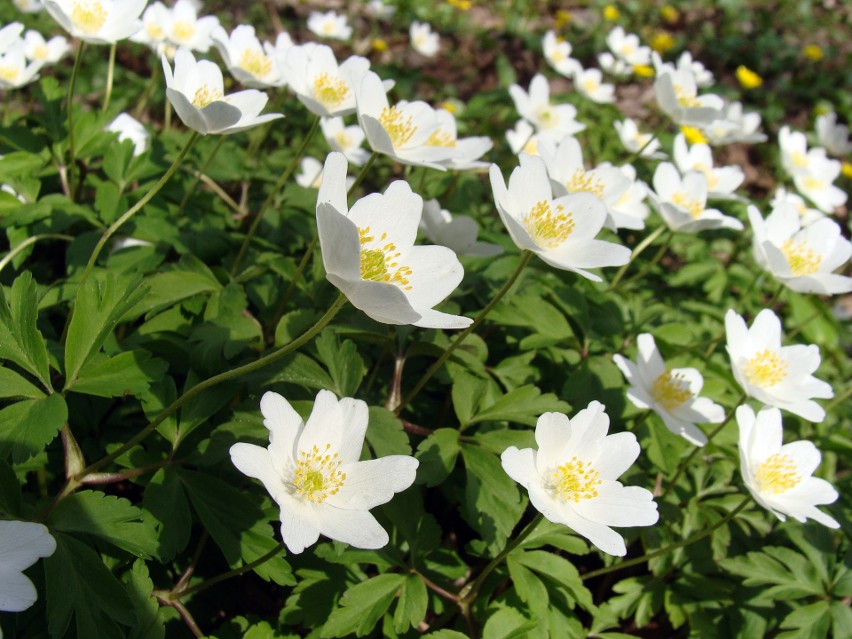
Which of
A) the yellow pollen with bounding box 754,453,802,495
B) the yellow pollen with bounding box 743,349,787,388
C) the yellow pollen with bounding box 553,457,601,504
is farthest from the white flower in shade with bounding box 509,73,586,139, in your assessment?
the yellow pollen with bounding box 553,457,601,504

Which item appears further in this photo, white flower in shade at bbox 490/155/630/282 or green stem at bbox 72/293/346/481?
white flower in shade at bbox 490/155/630/282

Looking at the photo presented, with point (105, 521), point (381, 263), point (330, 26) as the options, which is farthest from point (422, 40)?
point (105, 521)

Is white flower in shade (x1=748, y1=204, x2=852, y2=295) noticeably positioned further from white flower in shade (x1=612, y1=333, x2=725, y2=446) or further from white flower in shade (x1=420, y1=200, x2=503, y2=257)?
white flower in shade (x1=420, y1=200, x2=503, y2=257)

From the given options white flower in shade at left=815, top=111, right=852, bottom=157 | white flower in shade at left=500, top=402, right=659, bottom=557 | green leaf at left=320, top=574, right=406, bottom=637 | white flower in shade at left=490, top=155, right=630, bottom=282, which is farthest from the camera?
white flower in shade at left=815, top=111, right=852, bottom=157

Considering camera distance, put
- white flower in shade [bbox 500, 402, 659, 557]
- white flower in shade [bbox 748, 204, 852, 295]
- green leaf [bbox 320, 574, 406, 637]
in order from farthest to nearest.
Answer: white flower in shade [bbox 748, 204, 852, 295]
green leaf [bbox 320, 574, 406, 637]
white flower in shade [bbox 500, 402, 659, 557]

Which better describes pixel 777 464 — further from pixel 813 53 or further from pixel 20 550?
pixel 813 53

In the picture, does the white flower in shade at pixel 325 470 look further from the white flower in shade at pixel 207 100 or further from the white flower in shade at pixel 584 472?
the white flower in shade at pixel 207 100

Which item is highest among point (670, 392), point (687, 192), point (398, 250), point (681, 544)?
point (398, 250)

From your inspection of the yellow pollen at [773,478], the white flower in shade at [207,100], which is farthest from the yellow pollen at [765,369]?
the white flower in shade at [207,100]
